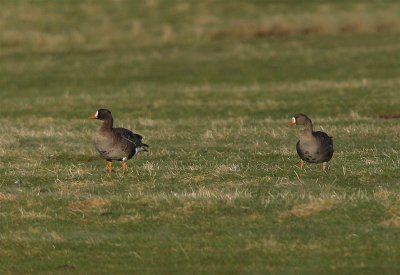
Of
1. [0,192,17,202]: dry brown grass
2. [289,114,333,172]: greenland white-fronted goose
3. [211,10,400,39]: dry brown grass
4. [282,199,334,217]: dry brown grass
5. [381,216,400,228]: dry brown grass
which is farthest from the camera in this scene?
[211,10,400,39]: dry brown grass

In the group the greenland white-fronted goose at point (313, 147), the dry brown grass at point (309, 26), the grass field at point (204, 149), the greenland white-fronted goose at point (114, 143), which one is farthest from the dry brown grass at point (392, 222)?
the dry brown grass at point (309, 26)

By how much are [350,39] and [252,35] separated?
569cm

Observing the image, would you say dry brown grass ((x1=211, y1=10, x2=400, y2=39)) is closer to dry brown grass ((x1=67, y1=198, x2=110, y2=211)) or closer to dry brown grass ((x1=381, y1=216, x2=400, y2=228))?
dry brown grass ((x1=67, y1=198, x2=110, y2=211))

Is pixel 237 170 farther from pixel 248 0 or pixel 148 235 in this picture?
pixel 248 0

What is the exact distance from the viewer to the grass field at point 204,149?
14.6m

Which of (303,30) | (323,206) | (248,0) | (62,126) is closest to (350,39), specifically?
(303,30)

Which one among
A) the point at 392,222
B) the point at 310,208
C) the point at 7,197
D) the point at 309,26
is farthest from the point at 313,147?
the point at 309,26

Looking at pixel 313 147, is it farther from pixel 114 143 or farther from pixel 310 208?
pixel 114 143

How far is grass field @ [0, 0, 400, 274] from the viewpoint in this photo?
47.9ft

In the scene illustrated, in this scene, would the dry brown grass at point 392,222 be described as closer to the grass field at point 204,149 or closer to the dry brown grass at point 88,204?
the grass field at point 204,149

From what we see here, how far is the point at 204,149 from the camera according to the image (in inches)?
939

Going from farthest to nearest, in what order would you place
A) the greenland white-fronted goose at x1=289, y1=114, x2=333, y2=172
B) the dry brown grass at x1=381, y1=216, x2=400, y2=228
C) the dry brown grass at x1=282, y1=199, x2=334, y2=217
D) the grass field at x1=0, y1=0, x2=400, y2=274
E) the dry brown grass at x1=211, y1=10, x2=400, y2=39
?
the dry brown grass at x1=211, y1=10, x2=400, y2=39 < the greenland white-fronted goose at x1=289, y1=114, x2=333, y2=172 < the dry brown grass at x1=282, y1=199, x2=334, y2=217 < the dry brown grass at x1=381, y1=216, x2=400, y2=228 < the grass field at x1=0, y1=0, x2=400, y2=274

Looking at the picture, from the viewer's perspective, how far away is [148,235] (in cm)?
1520

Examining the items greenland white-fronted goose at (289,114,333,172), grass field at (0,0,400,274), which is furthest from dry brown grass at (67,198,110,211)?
greenland white-fronted goose at (289,114,333,172)
